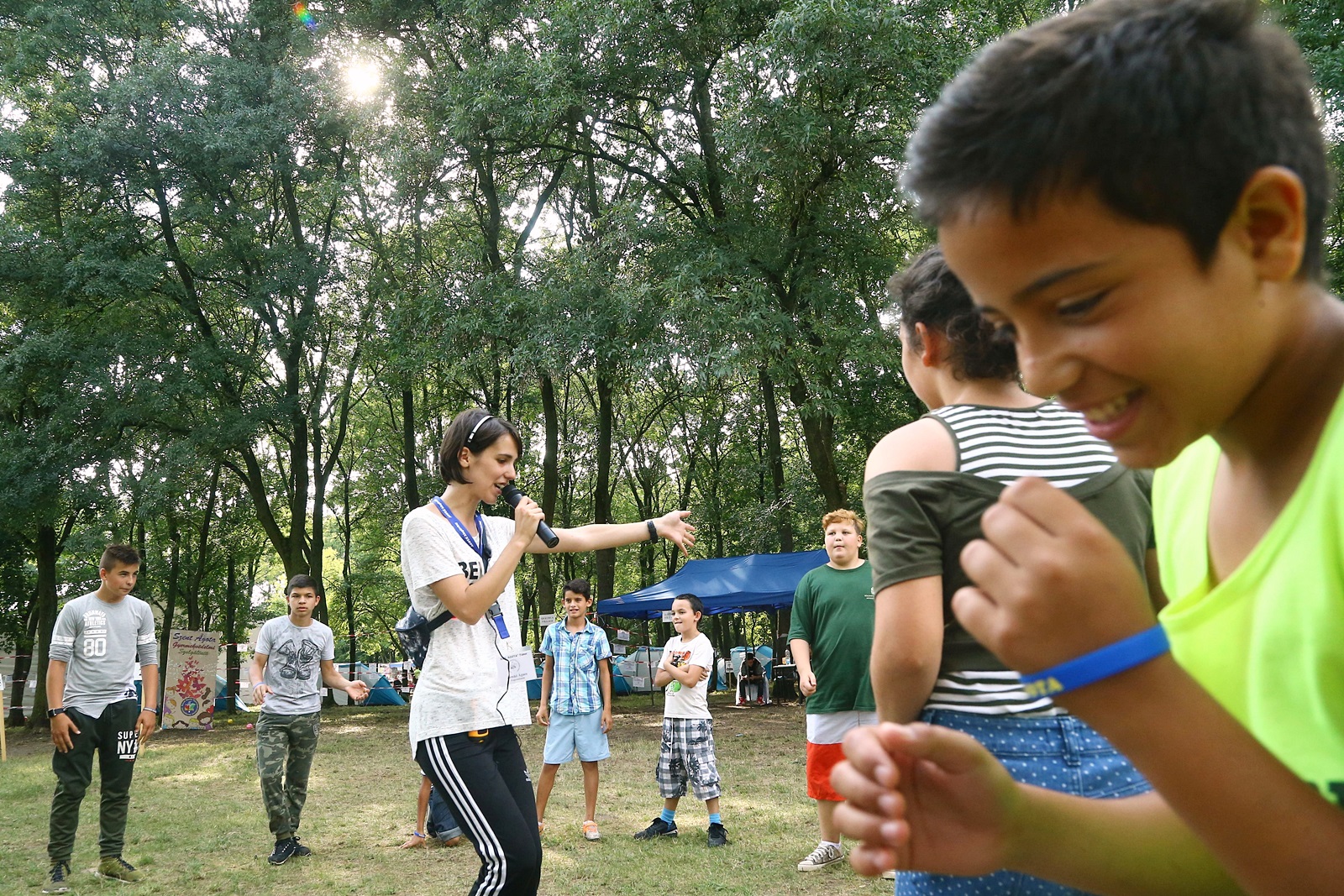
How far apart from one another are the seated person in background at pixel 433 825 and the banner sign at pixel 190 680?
1337 cm

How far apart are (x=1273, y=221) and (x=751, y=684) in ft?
79.5

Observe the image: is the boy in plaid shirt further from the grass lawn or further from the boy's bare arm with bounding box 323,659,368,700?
the boy's bare arm with bounding box 323,659,368,700

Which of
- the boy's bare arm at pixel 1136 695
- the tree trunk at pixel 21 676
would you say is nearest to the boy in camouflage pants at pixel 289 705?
the boy's bare arm at pixel 1136 695

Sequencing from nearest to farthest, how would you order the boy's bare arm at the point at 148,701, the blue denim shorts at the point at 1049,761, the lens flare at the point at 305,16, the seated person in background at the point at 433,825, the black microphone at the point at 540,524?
the blue denim shorts at the point at 1049,761
the black microphone at the point at 540,524
the boy's bare arm at the point at 148,701
the seated person in background at the point at 433,825
the lens flare at the point at 305,16

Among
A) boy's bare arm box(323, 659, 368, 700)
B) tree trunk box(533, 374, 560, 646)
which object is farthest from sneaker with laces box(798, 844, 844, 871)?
tree trunk box(533, 374, 560, 646)

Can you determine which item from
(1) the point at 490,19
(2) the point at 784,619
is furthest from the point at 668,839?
(2) the point at 784,619

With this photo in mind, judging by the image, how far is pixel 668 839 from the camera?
8.27 m

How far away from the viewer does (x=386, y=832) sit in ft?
30.2

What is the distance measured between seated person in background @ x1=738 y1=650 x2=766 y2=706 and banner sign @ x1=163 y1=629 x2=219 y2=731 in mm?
11753

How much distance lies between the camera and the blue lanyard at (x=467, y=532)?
13.3ft

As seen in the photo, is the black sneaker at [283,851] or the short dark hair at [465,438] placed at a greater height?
the short dark hair at [465,438]

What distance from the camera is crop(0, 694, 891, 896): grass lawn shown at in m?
7.09

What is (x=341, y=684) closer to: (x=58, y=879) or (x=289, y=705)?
(x=289, y=705)

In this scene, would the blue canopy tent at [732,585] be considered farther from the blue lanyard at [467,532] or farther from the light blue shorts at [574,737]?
the blue lanyard at [467,532]
